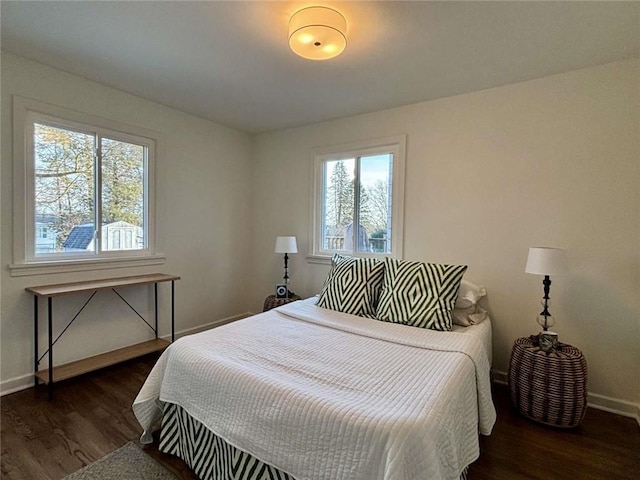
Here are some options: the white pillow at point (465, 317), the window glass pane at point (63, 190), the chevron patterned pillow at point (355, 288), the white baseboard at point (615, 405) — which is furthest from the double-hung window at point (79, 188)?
the white baseboard at point (615, 405)

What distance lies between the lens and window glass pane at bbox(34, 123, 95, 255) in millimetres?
2455

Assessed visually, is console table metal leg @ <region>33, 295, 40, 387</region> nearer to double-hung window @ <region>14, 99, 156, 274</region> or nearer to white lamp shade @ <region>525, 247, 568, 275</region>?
double-hung window @ <region>14, 99, 156, 274</region>

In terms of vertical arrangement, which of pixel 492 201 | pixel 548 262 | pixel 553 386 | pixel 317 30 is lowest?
pixel 553 386

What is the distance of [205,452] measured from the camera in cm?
155

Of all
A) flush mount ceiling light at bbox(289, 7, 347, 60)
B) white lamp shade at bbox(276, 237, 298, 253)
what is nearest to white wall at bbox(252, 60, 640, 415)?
white lamp shade at bbox(276, 237, 298, 253)

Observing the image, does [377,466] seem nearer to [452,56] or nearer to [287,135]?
[452,56]

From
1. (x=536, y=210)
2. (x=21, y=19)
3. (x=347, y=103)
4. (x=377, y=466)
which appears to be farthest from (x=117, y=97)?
(x=536, y=210)

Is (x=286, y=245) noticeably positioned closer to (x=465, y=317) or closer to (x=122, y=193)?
(x=122, y=193)

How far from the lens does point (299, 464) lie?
3.86ft

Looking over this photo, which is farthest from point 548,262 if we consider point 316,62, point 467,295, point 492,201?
point 316,62

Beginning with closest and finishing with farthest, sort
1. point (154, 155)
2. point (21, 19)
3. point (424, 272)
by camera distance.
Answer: point (21, 19) < point (424, 272) < point (154, 155)

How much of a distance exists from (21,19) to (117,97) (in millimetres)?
982

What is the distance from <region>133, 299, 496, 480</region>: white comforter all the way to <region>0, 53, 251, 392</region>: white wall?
141 cm

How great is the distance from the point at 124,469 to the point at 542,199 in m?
3.28
